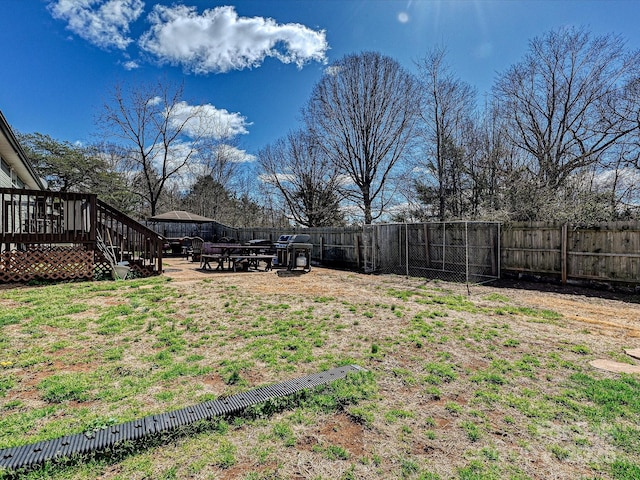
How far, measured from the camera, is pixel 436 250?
11.0 metres

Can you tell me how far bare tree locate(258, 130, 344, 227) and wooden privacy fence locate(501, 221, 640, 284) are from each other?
13173 mm

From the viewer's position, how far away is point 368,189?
19609 millimetres

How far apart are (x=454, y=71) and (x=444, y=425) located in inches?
686

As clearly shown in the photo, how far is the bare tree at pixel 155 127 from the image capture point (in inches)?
797

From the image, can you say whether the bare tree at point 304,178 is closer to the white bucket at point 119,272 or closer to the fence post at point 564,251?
the fence post at point 564,251

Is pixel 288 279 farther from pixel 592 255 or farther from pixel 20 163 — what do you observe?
pixel 20 163

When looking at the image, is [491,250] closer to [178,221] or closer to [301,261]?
[301,261]

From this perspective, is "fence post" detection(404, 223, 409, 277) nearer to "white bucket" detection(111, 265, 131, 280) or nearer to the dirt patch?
the dirt patch

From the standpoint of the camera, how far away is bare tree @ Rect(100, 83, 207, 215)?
2025 cm

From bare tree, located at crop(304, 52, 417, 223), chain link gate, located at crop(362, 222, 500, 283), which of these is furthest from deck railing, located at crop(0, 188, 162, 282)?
bare tree, located at crop(304, 52, 417, 223)

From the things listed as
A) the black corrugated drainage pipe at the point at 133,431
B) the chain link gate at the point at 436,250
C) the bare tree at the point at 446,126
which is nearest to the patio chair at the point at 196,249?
the chain link gate at the point at 436,250

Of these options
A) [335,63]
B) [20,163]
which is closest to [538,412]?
[20,163]

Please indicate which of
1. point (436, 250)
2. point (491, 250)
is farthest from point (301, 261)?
point (491, 250)

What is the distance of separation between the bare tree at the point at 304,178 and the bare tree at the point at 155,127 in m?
5.16
